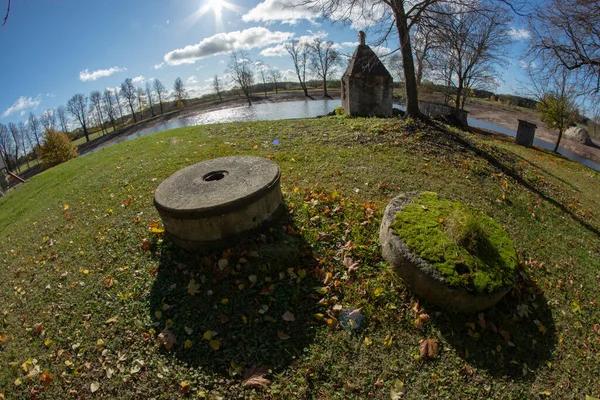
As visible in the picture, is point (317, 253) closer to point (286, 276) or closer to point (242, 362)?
point (286, 276)

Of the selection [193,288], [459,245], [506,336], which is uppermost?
[459,245]

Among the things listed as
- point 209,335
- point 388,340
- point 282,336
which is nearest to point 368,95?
point 388,340

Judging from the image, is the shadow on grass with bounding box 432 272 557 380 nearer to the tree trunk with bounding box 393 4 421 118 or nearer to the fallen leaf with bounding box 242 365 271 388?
the fallen leaf with bounding box 242 365 271 388

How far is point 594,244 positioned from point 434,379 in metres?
5.97

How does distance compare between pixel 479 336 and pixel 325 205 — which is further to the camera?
pixel 325 205

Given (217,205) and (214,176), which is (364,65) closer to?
(214,176)

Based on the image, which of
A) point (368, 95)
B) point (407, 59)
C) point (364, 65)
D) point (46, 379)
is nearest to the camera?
point (46, 379)

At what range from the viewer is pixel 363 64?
56.7 ft

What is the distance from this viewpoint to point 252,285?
4344 millimetres

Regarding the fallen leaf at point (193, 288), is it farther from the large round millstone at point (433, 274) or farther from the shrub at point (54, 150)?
the shrub at point (54, 150)

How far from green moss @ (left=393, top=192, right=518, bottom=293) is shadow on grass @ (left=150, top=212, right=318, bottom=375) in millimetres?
1575

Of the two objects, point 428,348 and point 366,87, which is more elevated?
point 366,87

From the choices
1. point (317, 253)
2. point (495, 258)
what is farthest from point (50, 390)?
point (495, 258)

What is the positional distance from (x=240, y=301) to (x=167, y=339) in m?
0.97
